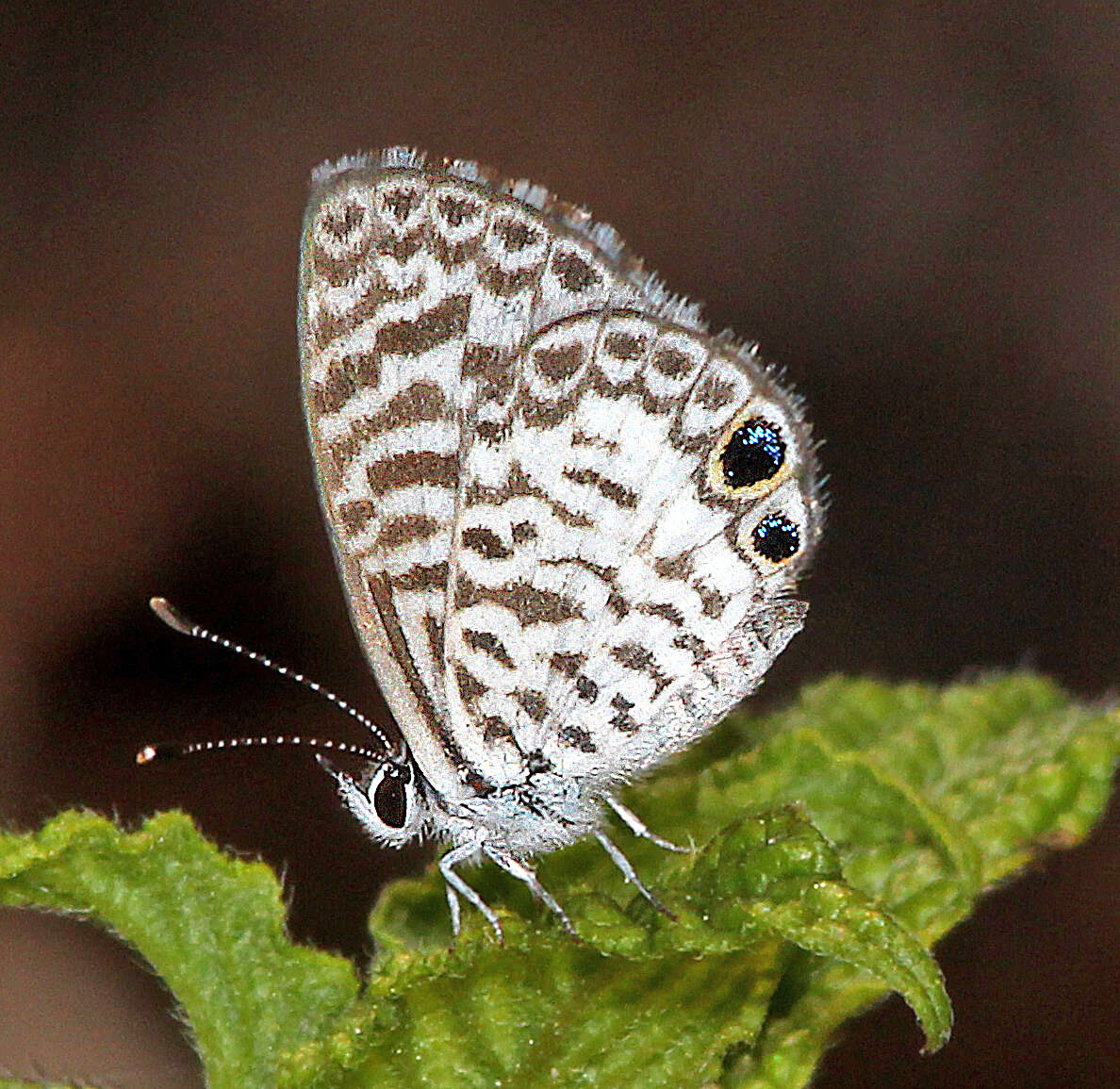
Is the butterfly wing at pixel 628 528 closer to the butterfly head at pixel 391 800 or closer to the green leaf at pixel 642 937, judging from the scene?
the butterfly head at pixel 391 800

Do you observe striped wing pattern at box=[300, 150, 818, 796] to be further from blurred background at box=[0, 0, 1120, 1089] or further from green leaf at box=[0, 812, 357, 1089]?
blurred background at box=[0, 0, 1120, 1089]

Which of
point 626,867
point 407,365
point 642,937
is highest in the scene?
point 407,365

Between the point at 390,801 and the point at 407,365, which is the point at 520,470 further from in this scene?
the point at 390,801

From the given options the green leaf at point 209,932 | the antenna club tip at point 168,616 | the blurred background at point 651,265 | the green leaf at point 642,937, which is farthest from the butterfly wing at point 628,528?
the blurred background at point 651,265

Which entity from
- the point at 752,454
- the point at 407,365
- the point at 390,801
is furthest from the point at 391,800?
the point at 752,454

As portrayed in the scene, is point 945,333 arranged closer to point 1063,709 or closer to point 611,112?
point 611,112

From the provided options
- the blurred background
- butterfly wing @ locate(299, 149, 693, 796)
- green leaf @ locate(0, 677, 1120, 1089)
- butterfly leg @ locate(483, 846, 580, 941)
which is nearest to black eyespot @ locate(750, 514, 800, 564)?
green leaf @ locate(0, 677, 1120, 1089)

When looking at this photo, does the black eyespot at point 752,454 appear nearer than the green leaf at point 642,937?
No
